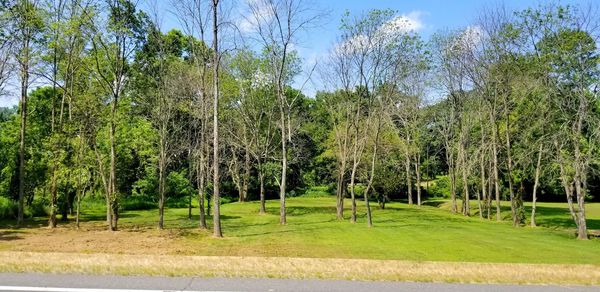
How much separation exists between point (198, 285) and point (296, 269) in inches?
94.8

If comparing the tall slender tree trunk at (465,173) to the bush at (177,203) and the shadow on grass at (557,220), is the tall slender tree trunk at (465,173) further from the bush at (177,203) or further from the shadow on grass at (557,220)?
the bush at (177,203)

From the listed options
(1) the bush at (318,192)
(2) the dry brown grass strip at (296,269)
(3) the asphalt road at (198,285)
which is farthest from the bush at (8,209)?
(1) the bush at (318,192)

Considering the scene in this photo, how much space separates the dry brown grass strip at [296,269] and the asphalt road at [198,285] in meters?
0.43

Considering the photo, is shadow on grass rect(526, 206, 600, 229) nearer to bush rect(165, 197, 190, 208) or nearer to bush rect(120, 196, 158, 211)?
bush rect(165, 197, 190, 208)

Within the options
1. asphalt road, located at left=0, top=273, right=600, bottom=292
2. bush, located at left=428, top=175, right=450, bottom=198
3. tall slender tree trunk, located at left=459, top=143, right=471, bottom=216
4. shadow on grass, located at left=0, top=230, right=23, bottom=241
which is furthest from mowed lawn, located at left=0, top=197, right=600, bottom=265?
bush, located at left=428, top=175, right=450, bottom=198

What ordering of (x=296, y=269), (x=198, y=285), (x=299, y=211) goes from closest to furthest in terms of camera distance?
(x=198, y=285) → (x=296, y=269) → (x=299, y=211)

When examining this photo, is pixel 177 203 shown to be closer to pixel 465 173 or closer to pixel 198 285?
pixel 465 173

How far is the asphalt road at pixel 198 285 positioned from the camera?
6.67 meters

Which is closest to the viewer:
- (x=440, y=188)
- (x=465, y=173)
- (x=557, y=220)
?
(x=557, y=220)

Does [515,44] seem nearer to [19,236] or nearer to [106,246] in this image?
[106,246]

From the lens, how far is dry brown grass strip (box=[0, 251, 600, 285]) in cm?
795

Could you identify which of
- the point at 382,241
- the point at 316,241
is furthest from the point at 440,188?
the point at 316,241

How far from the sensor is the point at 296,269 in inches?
349

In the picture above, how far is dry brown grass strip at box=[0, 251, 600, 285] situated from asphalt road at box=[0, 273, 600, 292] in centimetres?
43
